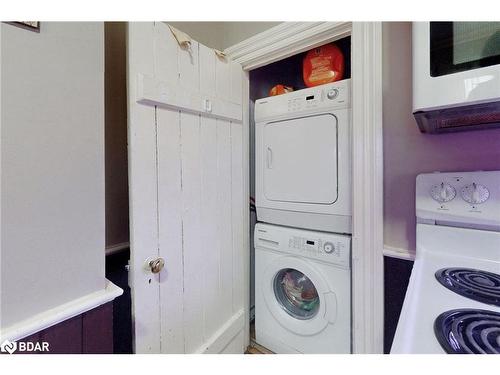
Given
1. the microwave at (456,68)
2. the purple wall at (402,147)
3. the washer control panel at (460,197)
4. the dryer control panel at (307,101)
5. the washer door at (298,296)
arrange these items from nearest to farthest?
the microwave at (456,68), the washer control panel at (460,197), the purple wall at (402,147), the dryer control panel at (307,101), the washer door at (298,296)

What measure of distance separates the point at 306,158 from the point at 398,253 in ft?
2.24

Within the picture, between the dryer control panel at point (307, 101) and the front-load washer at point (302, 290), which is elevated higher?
the dryer control panel at point (307, 101)

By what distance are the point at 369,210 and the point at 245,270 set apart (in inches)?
37.0

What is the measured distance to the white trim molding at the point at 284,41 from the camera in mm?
1180

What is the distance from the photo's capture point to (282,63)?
2.17m

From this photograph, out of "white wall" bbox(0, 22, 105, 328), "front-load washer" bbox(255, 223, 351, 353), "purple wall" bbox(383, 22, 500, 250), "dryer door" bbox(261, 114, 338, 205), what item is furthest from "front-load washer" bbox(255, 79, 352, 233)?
"white wall" bbox(0, 22, 105, 328)

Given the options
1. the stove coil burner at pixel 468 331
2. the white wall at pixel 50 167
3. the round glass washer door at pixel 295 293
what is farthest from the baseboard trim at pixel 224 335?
the stove coil burner at pixel 468 331

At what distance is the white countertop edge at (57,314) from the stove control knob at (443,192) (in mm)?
1228

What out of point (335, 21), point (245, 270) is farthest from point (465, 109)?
point (245, 270)

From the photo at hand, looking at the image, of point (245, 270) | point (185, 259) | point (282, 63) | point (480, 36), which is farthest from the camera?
point (282, 63)

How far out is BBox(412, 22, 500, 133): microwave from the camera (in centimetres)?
58

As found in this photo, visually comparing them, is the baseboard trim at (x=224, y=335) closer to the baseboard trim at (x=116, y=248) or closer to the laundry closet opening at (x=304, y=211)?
the laundry closet opening at (x=304, y=211)

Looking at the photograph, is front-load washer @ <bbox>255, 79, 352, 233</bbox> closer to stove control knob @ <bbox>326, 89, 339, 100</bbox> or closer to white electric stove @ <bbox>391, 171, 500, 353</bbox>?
stove control knob @ <bbox>326, 89, 339, 100</bbox>
